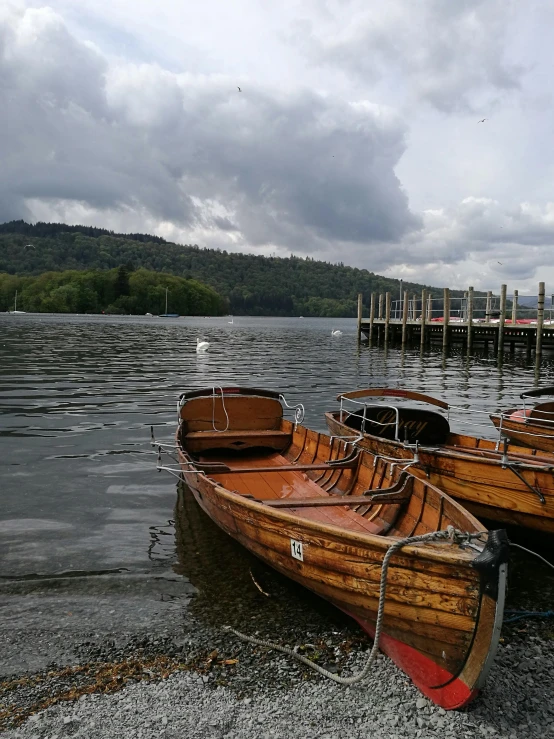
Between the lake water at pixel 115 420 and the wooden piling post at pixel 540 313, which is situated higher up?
the wooden piling post at pixel 540 313

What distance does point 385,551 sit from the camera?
16.8ft

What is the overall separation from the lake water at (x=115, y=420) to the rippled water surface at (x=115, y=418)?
3 cm

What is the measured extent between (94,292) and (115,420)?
169m

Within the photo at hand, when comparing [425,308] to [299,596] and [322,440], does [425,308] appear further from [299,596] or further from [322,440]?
[299,596]

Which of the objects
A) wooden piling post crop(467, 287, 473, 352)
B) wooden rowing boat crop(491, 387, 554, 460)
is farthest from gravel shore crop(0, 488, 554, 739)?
wooden piling post crop(467, 287, 473, 352)

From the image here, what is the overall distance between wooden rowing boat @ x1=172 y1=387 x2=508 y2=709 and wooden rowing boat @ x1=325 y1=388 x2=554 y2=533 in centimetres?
107

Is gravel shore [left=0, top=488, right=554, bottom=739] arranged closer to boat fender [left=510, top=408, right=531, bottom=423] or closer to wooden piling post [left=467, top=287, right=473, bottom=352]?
boat fender [left=510, top=408, right=531, bottom=423]

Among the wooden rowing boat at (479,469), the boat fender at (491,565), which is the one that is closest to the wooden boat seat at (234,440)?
the wooden rowing boat at (479,469)

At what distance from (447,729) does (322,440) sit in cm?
592

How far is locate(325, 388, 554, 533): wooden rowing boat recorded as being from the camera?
25.8 ft

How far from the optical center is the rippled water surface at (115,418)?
8531mm

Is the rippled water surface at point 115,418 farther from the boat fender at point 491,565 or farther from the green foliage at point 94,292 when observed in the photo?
the green foliage at point 94,292

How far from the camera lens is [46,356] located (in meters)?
37.0

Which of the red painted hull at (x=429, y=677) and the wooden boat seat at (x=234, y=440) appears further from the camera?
the wooden boat seat at (x=234, y=440)
